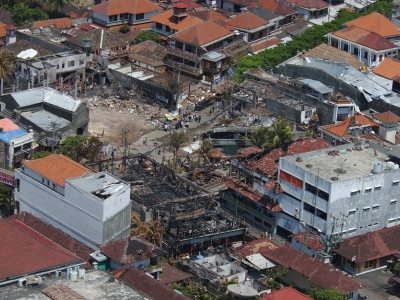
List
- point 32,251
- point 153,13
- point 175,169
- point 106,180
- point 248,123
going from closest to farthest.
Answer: point 32,251, point 106,180, point 175,169, point 248,123, point 153,13

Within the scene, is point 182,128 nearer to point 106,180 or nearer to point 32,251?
point 106,180

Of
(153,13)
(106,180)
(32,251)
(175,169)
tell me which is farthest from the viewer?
(153,13)

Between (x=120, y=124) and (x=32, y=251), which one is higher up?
(x=32, y=251)

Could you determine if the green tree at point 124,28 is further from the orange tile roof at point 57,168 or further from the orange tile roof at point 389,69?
the orange tile roof at point 57,168

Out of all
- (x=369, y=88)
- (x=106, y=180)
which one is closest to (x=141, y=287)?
(x=106, y=180)

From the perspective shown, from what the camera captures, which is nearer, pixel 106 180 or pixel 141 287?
pixel 141 287

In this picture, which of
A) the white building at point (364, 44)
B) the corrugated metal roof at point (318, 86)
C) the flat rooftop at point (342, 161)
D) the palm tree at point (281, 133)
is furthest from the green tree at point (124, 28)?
the flat rooftop at point (342, 161)

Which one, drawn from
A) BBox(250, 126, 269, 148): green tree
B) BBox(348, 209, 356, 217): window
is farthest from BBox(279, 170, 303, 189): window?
BBox(250, 126, 269, 148): green tree
